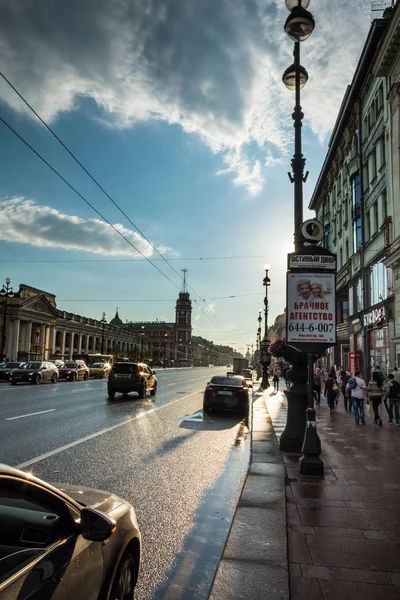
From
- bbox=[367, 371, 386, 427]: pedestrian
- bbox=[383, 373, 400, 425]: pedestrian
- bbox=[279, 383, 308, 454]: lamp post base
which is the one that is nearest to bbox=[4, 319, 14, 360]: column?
bbox=[367, 371, 386, 427]: pedestrian

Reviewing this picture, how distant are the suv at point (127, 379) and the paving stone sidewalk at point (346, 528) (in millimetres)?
13527

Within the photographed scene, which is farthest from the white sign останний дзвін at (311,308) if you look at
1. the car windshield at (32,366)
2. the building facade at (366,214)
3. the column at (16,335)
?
the column at (16,335)

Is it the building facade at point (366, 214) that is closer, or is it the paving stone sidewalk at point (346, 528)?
the paving stone sidewalk at point (346, 528)

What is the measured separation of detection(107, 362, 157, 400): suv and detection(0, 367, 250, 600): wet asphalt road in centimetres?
559

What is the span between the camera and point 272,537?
4453 millimetres

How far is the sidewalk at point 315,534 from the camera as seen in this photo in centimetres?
351

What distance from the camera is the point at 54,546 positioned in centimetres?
223

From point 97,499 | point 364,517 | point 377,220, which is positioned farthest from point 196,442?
point 377,220

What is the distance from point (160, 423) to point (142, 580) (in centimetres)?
956

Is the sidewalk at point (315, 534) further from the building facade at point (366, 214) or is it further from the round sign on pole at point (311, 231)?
the building facade at point (366, 214)

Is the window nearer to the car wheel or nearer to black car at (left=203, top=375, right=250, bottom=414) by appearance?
black car at (left=203, top=375, right=250, bottom=414)

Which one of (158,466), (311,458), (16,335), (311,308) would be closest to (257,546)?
(311,458)

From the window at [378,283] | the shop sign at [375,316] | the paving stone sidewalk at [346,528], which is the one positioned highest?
the window at [378,283]

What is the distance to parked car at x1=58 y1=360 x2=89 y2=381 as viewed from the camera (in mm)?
38250
